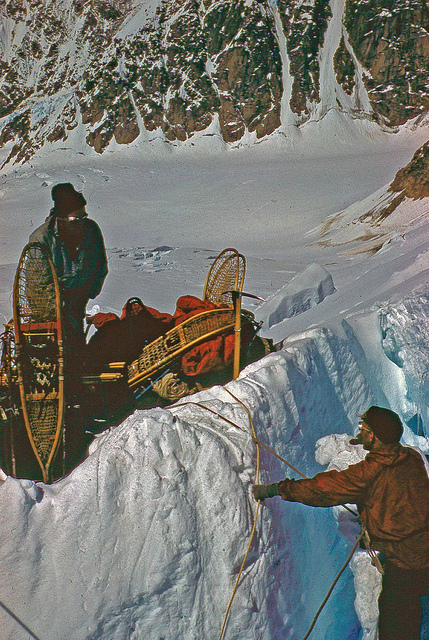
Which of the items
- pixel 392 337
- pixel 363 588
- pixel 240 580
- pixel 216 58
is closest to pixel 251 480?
pixel 240 580

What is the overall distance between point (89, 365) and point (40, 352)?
0.66ft

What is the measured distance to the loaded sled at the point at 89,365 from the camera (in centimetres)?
129

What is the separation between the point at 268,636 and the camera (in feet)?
3.96

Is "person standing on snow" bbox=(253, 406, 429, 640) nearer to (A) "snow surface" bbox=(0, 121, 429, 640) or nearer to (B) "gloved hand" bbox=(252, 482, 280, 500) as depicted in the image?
(B) "gloved hand" bbox=(252, 482, 280, 500)

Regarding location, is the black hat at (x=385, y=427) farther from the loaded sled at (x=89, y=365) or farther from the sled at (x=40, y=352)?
the sled at (x=40, y=352)

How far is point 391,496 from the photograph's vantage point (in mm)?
1118

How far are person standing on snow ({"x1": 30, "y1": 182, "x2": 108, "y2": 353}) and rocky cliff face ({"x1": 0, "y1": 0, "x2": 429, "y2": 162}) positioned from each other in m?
3.16

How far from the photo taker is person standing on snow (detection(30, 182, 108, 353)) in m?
1.42

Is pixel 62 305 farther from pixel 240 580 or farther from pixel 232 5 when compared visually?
pixel 232 5

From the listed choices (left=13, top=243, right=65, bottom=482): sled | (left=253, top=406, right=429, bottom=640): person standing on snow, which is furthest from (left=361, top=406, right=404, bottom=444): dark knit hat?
(left=13, top=243, right=65, bottom=482): sled

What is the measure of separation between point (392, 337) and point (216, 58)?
4169mm

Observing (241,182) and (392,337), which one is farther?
(241,182)

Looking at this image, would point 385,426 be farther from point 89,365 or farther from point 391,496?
point 89,365

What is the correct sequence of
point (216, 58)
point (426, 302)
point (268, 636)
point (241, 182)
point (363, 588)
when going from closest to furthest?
point (268, 636), point (363, 588), point (426, 302), point (241, 182), point (216, 58)
